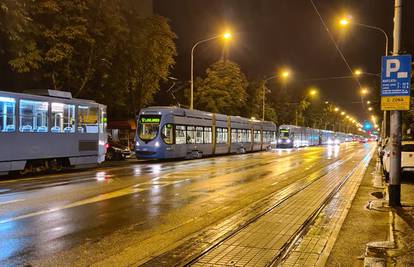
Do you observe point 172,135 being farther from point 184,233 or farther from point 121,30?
point 184,233

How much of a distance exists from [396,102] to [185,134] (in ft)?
72.0

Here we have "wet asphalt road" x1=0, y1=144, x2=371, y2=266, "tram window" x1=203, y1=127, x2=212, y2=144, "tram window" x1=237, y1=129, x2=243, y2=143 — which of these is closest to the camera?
"wet asphalt road" x1=0, y1=144, x2=371, y2=266

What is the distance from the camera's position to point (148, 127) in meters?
30.2

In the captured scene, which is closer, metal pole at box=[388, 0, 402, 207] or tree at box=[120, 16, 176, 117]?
metal pole at box=[388, 0, 402, 207]

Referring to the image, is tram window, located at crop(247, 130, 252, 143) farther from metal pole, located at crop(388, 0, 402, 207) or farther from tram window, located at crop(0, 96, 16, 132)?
metal pole, located at crop(388, 0, 402, 207)

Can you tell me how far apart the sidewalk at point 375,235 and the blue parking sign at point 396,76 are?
291cm

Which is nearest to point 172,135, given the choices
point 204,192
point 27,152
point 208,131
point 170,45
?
point 208,131

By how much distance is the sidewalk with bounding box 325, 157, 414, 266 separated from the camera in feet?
23.3

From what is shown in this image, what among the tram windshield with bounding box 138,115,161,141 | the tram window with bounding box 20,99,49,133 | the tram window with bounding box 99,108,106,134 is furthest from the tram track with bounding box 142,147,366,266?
the tram windshield with bounding box 138,115,161,141

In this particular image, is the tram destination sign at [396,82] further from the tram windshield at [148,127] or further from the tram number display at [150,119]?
the tram number display at [150,119]

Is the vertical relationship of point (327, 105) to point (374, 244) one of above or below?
above

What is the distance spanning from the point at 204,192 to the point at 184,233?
19.2ft

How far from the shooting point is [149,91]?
3841cm

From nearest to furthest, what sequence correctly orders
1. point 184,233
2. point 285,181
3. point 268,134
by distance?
point 184,233 → point 285,181 → point 268,134
